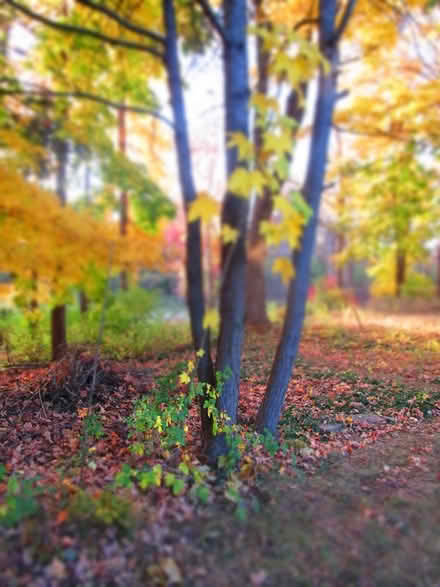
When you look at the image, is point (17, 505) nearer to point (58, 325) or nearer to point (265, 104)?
point (265, 104)

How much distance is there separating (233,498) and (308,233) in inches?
79.7

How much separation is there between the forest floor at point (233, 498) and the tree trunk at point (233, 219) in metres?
0.62

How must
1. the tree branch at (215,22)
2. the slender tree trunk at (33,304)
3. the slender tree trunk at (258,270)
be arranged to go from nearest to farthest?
the tree branch at (215,22), the slender tree trunk at (33,304), the slender tree trunk at (258,270)

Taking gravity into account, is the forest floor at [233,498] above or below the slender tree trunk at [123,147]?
below

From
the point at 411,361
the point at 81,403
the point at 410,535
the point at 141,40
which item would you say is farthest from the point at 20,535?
the point at 141,40

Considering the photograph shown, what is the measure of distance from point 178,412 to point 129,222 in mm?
10678

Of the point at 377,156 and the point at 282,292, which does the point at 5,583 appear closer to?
the point at 377,156

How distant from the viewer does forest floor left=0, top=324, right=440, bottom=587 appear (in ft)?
6.86

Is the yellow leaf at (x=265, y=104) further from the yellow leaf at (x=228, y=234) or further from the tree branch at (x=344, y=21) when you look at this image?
the tree branch at (x=344, y=21)

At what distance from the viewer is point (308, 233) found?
123 inches

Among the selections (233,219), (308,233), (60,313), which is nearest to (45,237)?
(60,313)

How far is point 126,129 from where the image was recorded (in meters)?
12.3

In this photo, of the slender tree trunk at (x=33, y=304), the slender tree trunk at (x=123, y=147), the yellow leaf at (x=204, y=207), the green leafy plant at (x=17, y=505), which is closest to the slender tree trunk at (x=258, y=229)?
the slender tree trunk at (x=33, y=304)

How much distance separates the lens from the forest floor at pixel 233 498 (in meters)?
Answer: 2.09
